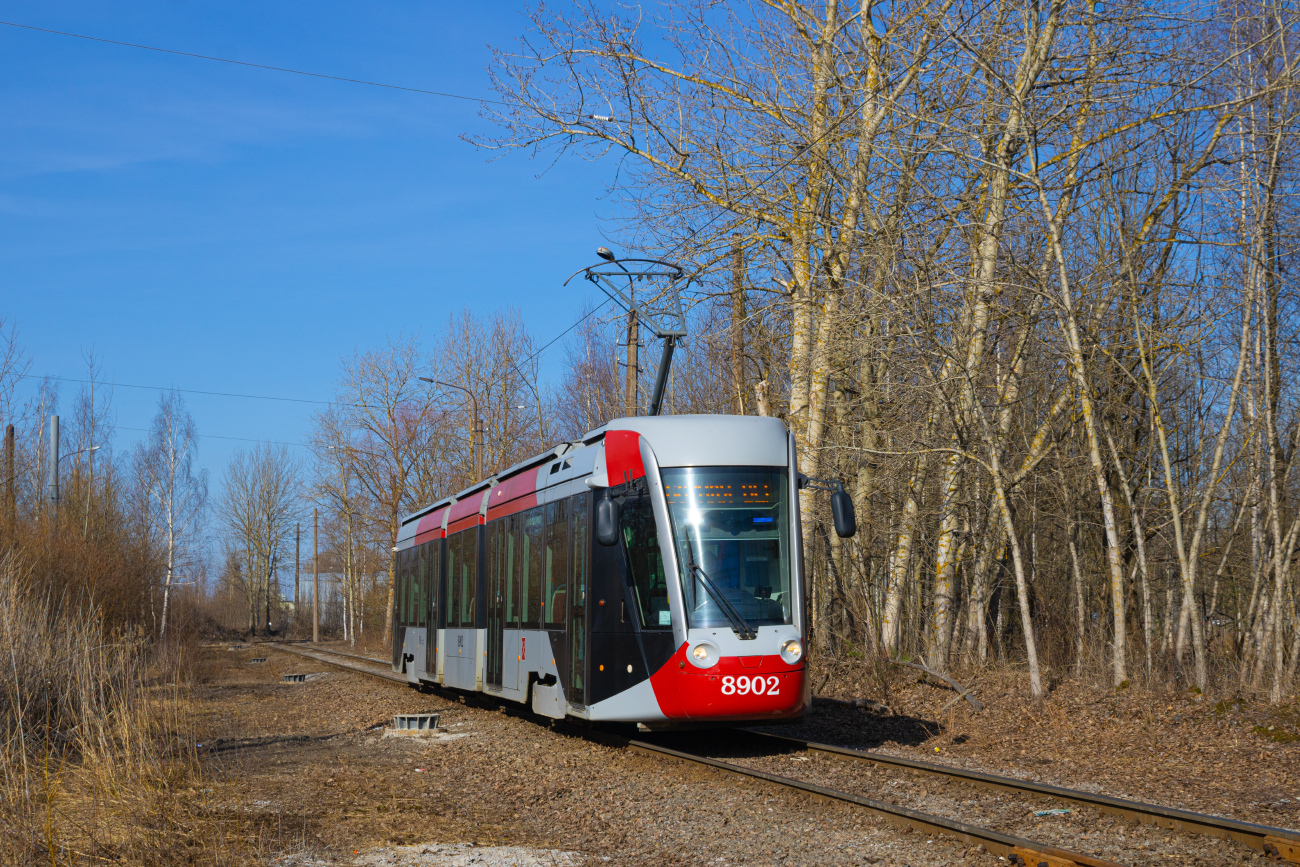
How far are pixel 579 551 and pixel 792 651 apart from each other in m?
2.76

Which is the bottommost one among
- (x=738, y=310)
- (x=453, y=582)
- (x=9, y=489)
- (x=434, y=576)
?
(x=453, y=582)

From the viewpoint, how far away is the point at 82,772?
859 centimetres

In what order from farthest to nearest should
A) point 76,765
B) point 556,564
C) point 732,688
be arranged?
point 556,564, point 732,688, point 76,765

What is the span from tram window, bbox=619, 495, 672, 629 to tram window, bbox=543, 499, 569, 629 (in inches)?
62.7

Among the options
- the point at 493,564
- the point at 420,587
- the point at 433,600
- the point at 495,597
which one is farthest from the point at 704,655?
the point at 420,587

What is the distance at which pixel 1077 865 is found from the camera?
618 cm

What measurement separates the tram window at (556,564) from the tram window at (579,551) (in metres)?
0.28

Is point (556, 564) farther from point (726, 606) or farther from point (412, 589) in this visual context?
point (412, 589)

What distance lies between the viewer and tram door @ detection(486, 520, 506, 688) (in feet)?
51.2

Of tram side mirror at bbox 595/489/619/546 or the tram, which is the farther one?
tram side mirror at bbox 595/489/619/546

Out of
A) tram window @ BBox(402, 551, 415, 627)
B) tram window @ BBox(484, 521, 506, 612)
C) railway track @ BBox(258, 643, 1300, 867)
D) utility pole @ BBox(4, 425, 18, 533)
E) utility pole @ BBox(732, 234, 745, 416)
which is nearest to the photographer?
railway track @ BBox(258, 643, 1300, 867)

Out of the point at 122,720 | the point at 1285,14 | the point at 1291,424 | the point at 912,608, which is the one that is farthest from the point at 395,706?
the point at 1285,14

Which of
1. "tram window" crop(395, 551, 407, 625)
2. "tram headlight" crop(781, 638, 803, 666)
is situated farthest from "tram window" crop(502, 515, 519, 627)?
"tram window" crop(395, 551, 407, 625)

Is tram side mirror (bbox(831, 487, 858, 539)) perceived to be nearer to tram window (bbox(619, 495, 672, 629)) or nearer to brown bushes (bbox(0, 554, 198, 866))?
tram window (bbox(619, 495, 672, 629))
